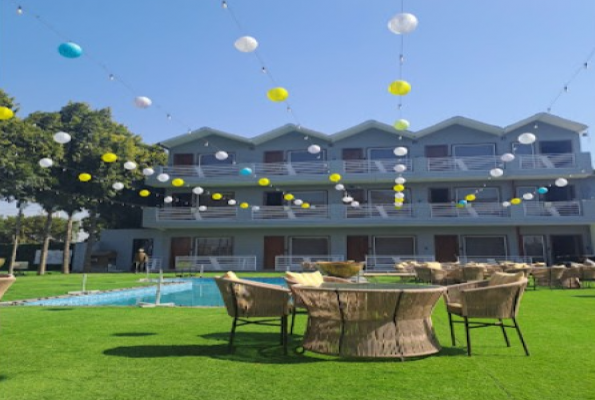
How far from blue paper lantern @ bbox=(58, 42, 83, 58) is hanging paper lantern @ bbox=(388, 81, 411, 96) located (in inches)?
241

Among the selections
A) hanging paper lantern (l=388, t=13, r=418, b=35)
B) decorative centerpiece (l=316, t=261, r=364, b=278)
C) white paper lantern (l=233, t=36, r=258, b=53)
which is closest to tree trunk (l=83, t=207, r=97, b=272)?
white paper lantern (l=233, t=36, r=258, b=53)

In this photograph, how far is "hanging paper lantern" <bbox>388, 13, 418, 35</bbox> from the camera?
22.8ft

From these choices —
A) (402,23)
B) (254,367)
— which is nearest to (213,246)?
(402,23)

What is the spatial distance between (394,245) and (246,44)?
17955mm

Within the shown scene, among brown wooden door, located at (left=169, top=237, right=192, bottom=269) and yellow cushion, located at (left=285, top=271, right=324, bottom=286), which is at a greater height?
brown wooden door, located at (left=169, top=237, right=192, bottom=269)

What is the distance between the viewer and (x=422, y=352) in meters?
3.46

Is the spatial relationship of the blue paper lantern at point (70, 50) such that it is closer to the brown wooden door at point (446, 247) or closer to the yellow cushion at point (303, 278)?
the yellow cushion at point (303, 278)

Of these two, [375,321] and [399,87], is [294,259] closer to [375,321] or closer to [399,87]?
[399,87]

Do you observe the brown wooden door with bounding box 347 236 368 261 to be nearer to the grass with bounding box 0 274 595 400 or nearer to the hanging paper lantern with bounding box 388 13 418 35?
the hanging paper lantern with bounding box 388 13 418 35

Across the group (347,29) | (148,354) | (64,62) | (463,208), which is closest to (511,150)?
(463,208)

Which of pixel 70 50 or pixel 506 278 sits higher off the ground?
pixel 70 50

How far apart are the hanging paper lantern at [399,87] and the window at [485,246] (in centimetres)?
1662

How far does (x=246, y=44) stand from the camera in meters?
8.05

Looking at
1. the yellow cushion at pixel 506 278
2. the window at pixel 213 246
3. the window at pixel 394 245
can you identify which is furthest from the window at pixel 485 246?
the yellow cushion at pixel 506 278
